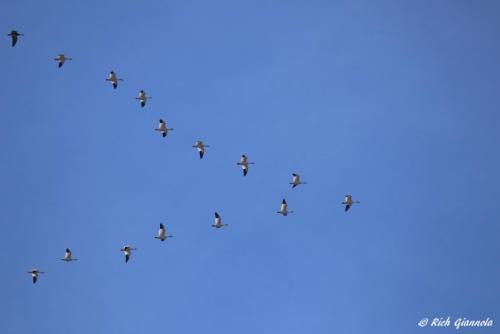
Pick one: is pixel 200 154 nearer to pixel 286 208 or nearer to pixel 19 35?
pixel 286 208

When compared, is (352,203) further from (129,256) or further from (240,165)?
(129,256)

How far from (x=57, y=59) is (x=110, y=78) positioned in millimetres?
6128

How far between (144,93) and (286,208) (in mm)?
19221

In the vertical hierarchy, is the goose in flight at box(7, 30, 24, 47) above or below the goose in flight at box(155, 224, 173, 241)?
above

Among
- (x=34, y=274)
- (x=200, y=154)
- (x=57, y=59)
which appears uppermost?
(x=57, y=59)

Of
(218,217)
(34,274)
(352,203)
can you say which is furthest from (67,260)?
(352,203)

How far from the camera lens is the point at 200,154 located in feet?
543

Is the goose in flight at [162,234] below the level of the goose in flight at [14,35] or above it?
below

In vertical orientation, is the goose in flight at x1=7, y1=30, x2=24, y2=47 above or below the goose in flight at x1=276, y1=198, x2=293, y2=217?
above

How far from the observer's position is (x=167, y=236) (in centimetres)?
16662

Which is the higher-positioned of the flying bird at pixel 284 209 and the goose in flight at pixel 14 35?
the goose in flight at pixel 14 35

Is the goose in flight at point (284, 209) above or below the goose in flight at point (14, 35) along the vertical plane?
below

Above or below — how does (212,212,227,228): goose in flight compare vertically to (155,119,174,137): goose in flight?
below

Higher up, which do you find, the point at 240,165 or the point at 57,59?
the point at 57,59
